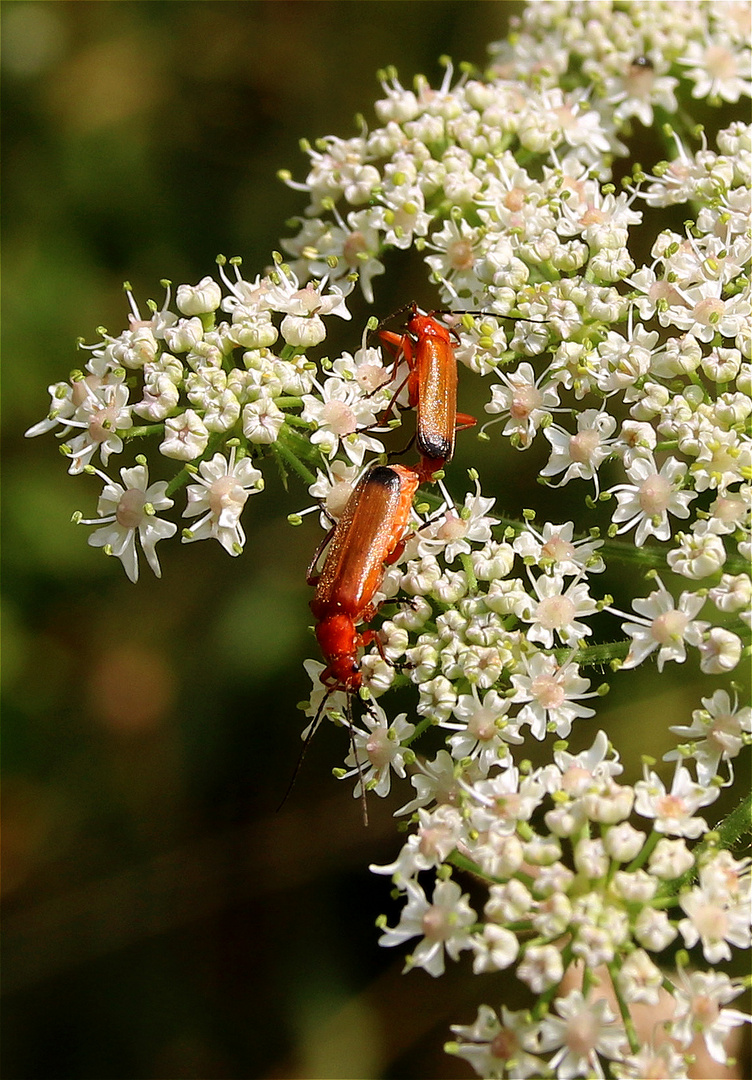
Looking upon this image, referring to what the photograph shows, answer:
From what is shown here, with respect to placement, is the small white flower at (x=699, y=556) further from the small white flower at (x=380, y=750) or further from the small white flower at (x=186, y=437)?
the small white flower at (x=186, y=437)

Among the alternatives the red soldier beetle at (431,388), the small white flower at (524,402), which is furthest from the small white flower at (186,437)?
the small white flower at (524,402)

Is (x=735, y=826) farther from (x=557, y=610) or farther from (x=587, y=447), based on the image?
(x=587, y=447)

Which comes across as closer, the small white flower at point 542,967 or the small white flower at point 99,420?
the small white flower at point 542,967

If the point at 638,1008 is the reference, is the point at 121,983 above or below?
below

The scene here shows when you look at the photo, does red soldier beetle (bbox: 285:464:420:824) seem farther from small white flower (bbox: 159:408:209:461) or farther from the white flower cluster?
small white flower (bbox: 159:408:209:461)

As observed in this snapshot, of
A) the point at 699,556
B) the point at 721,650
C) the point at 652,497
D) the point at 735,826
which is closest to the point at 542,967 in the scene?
the point at 735,826

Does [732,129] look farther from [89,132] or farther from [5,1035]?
[5,1035]

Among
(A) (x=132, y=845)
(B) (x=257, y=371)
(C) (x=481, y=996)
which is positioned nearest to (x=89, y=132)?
(B) (x=257, y=371)
